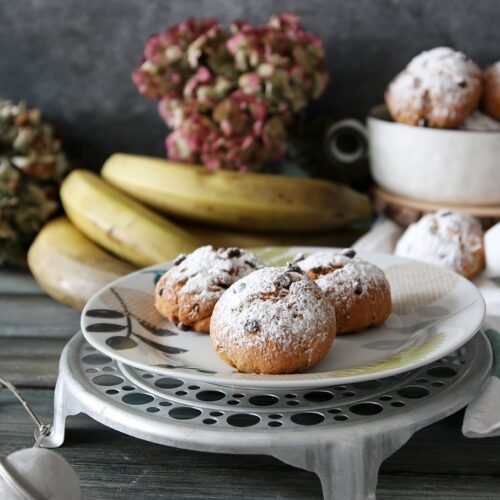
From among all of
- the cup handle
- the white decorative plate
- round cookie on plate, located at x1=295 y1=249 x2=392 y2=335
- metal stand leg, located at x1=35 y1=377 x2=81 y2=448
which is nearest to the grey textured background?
the cup handle

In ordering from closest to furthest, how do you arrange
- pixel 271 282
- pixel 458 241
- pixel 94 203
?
pixel 271 282 < pixel 458 241 < pixel 94 203

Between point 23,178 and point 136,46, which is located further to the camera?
point 136,46

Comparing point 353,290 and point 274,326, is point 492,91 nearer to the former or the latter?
point 353,290

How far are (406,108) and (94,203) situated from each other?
643mm

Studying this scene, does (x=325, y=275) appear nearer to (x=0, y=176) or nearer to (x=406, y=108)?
(x=406, y=108)

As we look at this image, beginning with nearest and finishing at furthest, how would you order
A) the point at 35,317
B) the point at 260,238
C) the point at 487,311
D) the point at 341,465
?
1. the point at 341,465
2. the point at 487,311
3. the point at 35,317
4. the point at 260,238

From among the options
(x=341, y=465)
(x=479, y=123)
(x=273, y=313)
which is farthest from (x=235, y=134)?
(x=341, y=465)

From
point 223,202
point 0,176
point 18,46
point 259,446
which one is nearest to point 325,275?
point 259,446

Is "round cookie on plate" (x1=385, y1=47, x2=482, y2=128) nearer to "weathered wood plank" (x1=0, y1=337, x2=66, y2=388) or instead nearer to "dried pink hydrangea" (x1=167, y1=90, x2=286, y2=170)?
"dried pink hydrangea" (x1=167, y1=90, x2=286, y2=170)

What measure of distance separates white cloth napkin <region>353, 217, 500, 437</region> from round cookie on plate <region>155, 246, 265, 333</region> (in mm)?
338

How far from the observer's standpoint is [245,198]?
4.75 ft

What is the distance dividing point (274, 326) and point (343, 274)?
0.19 metres

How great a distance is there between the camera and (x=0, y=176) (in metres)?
1.54

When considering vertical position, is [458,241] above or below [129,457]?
above
